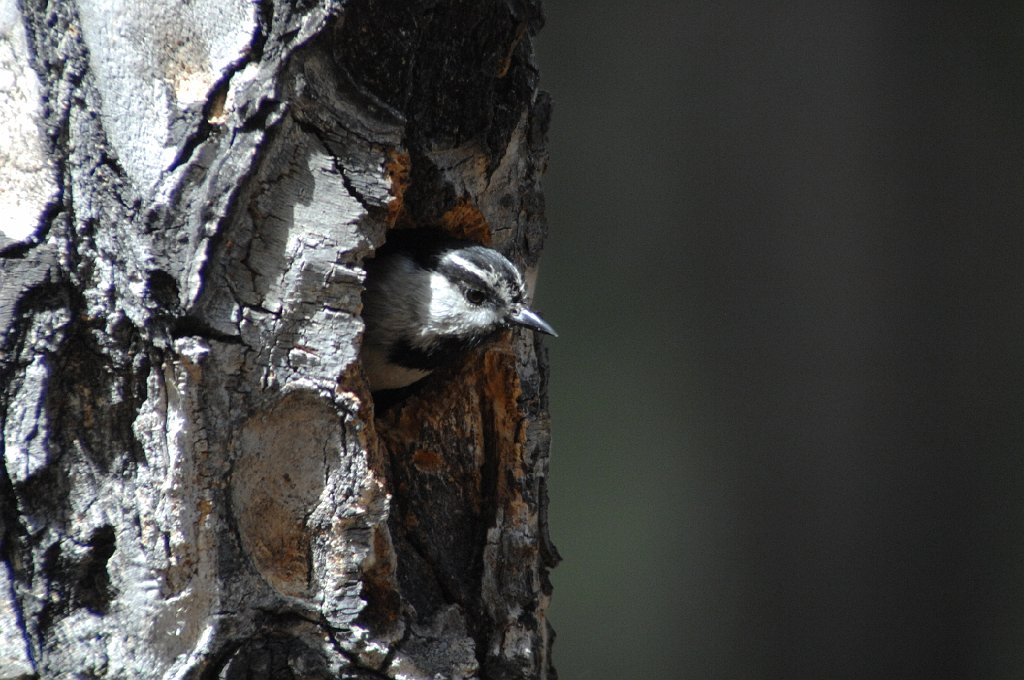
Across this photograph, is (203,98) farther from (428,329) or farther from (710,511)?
(710,511)

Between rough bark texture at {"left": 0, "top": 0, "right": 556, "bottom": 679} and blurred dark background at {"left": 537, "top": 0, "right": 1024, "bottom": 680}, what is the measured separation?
2469 mm

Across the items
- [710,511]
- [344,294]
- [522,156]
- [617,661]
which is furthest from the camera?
[617,661]

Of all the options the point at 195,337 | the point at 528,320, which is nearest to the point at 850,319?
the point at 528,320

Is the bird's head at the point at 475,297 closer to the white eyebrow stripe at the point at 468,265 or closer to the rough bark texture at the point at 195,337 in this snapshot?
the white eyebrow stripe at the point at 468,265

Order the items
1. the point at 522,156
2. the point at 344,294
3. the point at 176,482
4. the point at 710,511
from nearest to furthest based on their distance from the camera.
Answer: the point at 176,482 < the point at 344,294 < the point at 522,156 < the point at 710,511

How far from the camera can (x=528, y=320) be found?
2.57m

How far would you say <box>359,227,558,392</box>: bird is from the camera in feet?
8.36

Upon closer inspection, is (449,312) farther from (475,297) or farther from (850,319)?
(850,319)

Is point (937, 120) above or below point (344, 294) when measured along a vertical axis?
above

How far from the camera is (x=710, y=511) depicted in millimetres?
4504

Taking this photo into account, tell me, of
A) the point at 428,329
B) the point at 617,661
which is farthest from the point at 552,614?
the point at 428,329

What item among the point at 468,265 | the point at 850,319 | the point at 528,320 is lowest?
the point at 528,320

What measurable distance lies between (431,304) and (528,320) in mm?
329

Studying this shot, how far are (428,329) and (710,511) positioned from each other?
2158 millimetres
